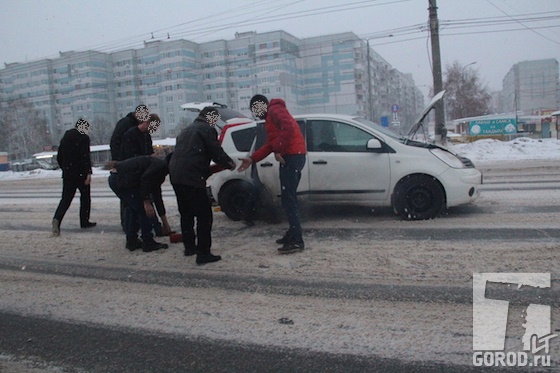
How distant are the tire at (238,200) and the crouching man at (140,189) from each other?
136 centimetres

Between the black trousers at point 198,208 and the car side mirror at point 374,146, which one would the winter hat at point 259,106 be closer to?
the black trousers at point 198,208

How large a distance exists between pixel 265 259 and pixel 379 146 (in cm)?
254

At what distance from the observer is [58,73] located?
5297 centimetres

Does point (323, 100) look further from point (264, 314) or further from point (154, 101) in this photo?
point (264, 314)

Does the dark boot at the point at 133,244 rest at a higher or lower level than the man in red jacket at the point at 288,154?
lower

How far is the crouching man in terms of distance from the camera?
5586 millimetres

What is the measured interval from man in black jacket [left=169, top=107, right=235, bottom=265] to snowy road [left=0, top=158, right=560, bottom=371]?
401 mm

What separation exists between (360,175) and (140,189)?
3.07 m

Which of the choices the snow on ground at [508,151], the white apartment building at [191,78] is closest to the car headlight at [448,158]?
the snow on ground at [508,151]

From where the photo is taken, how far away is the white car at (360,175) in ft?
20.8

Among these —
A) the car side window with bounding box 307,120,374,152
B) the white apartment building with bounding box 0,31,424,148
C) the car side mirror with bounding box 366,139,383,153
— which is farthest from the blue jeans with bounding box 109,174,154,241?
the white apartment building with bounding box 0,31,424,148

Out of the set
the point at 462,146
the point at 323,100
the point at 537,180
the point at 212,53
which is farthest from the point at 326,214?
the point at 212,53

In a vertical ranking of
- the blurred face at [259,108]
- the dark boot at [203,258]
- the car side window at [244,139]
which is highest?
the blurred face at [259,108]

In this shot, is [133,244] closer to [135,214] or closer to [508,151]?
[135,214]
